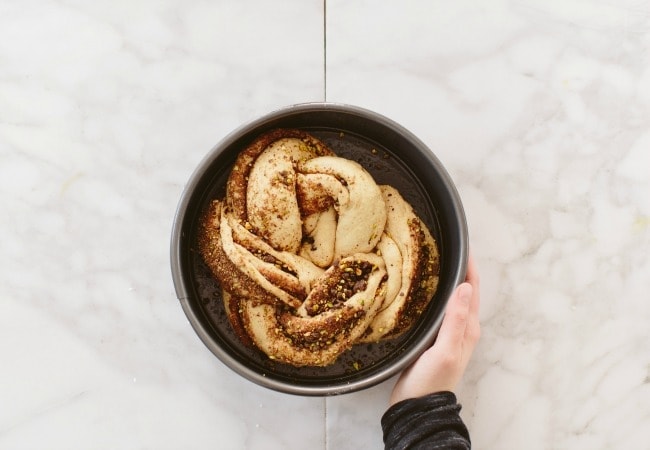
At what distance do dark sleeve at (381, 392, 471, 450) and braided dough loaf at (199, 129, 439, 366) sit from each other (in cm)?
9

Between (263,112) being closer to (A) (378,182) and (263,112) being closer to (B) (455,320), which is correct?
(A) (378,182)

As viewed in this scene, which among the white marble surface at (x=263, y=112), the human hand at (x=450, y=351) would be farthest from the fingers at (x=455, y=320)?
the white marble surface at (x=263, y=112)

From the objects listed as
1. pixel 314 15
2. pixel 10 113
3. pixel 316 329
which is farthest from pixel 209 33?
pixel 316 329

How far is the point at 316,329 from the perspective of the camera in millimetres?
776

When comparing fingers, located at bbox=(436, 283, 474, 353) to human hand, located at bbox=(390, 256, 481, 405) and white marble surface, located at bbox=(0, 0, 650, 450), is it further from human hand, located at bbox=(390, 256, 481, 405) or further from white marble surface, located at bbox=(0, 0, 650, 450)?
white marble surface, located at bbox=(0, 0, 650, 450)

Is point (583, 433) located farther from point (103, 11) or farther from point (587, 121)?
point (103, 11)

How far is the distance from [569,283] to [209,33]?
1.98ft

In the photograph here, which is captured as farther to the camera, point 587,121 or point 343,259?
point 587,121

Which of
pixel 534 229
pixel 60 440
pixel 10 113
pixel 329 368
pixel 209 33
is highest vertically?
pixel 209 33

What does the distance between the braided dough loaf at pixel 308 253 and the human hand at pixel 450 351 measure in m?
0.06

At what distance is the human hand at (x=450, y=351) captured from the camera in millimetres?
773

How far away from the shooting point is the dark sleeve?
0.79 m

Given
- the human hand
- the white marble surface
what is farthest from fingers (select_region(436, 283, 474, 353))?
the white marble surface

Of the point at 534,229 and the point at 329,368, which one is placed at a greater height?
the point at 534,229
